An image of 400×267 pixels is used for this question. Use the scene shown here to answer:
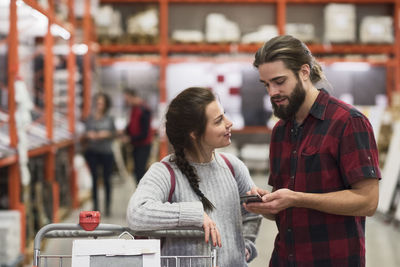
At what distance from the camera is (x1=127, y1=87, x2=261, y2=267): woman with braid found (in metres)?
2.22

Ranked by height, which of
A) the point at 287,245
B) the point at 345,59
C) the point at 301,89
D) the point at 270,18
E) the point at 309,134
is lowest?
the point at 287,245

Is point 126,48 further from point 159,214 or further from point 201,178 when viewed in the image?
point 159,214

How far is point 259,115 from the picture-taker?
39.7 ft

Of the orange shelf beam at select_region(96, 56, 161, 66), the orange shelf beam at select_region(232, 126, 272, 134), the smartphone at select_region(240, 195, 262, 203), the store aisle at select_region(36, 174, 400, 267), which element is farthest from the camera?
the orange shelf beam at select_region(232, 126, 272, 134)

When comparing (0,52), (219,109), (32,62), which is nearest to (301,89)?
(219,109)

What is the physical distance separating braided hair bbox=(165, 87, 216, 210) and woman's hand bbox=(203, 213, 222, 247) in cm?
15

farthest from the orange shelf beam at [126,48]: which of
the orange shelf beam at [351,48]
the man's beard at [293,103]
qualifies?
the man's beard at [293,103]

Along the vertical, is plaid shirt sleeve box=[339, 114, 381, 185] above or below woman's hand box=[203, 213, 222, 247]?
above

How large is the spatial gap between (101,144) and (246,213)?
547cm

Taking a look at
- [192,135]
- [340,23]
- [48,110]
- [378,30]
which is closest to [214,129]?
[192,135]

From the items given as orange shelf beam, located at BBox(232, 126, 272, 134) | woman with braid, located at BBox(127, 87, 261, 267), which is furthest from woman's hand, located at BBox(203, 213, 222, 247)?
orange shelf beam, located at BBox(232, 126, 272, 134)

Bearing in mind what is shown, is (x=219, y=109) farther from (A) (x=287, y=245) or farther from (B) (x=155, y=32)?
(B) (x=155, y=32)

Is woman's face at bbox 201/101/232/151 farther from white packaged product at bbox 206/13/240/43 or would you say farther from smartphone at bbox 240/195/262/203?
white packaged product at bbox 206/13/240/43

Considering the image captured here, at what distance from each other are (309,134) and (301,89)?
171mm
